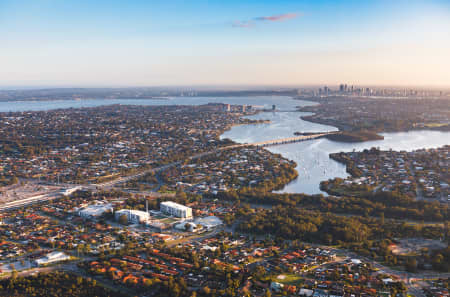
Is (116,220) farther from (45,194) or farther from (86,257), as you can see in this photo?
(45,194)

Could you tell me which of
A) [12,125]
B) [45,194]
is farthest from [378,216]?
[12,125]

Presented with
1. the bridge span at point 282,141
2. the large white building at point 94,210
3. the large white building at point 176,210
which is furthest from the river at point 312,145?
the large white building at point 94,210

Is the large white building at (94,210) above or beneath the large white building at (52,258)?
above

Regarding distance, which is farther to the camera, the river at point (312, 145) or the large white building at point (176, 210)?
the river at point (312, 145)

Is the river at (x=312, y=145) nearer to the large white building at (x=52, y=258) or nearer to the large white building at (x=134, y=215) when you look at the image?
the large white building at (x=134, y=215)

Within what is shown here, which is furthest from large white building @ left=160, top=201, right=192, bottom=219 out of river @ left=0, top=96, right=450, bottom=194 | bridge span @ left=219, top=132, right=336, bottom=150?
bridge span @ left=219, top=132, right=336, bottom=150

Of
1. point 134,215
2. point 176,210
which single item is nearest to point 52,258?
point 134,215
